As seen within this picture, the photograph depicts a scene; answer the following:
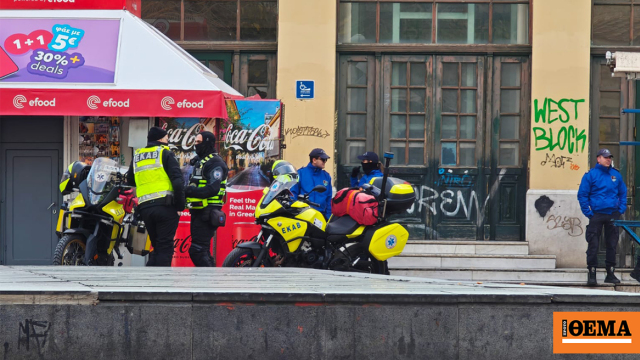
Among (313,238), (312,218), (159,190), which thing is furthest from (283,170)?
(159,190)

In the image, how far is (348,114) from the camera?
13.4 metres

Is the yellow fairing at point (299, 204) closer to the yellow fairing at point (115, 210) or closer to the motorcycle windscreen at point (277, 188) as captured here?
the motorcycle windscreen at point (277, 188)

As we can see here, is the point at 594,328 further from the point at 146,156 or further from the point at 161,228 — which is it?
the point at 146,156

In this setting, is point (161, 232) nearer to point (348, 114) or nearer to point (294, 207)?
point (294, 207)

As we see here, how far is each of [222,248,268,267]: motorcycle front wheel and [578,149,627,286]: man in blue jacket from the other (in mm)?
4507

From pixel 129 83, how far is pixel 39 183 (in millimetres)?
A: 2144

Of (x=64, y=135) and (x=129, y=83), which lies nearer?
(x=129, y=83)

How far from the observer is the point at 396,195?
392 inches

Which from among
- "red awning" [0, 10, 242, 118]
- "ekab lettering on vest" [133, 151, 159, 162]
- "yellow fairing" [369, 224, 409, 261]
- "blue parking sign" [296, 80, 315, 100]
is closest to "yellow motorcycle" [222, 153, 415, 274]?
"yellow fairing" [369, 224, 409, 261]

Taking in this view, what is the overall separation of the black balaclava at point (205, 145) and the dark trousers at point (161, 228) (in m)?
0.67

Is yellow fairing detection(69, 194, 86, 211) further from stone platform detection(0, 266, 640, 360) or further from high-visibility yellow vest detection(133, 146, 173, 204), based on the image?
stone platform detection(0, 266, 640, 360)

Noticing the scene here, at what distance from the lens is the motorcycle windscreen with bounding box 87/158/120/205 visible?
985cm

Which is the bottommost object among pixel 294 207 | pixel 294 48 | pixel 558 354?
pixel 558 354

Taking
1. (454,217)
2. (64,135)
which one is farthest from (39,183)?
(454,217)
